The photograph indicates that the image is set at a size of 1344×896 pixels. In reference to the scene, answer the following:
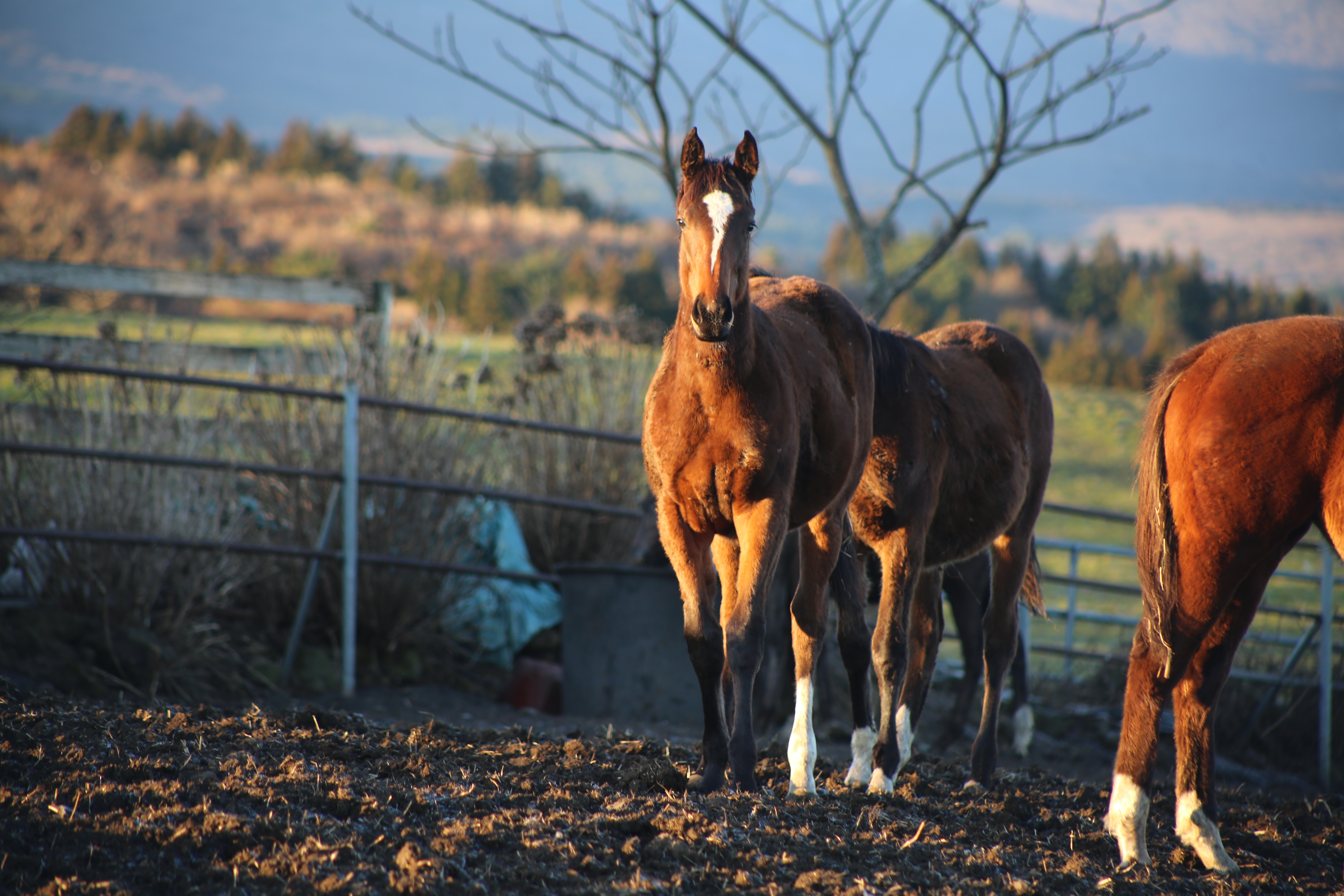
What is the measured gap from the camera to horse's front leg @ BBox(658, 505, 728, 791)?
3.48 meters

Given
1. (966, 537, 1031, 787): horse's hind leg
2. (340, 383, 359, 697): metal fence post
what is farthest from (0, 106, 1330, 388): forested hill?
(966, 537, 1031, 787): horse's hind leg

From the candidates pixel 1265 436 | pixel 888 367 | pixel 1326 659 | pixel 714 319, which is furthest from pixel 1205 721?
pixel 1326 659

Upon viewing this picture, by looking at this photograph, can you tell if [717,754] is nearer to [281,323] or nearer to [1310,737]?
[281,323]

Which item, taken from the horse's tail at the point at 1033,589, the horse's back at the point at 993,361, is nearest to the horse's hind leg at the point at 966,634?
the horse's tail at the point at 1033,589

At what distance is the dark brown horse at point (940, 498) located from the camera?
4.17 meters

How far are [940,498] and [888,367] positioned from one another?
0.71 meters

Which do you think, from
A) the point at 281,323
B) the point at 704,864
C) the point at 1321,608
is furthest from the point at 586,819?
the point at 1321,608

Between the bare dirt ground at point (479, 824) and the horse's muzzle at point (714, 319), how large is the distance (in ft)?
4.66

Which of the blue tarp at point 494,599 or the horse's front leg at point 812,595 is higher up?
the horse's front leg at point 812,595

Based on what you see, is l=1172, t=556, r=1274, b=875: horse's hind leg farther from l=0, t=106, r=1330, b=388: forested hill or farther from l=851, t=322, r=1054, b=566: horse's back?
l=0, t=106, r=1330, b=388: forested hill

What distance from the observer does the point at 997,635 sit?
493 centimetres

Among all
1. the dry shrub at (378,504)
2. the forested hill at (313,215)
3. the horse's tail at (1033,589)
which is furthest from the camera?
the forested hill at (313,215)

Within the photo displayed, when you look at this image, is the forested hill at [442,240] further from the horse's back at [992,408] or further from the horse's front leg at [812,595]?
the horse's front leg at [812,595]

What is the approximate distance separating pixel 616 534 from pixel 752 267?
3.91 meters
